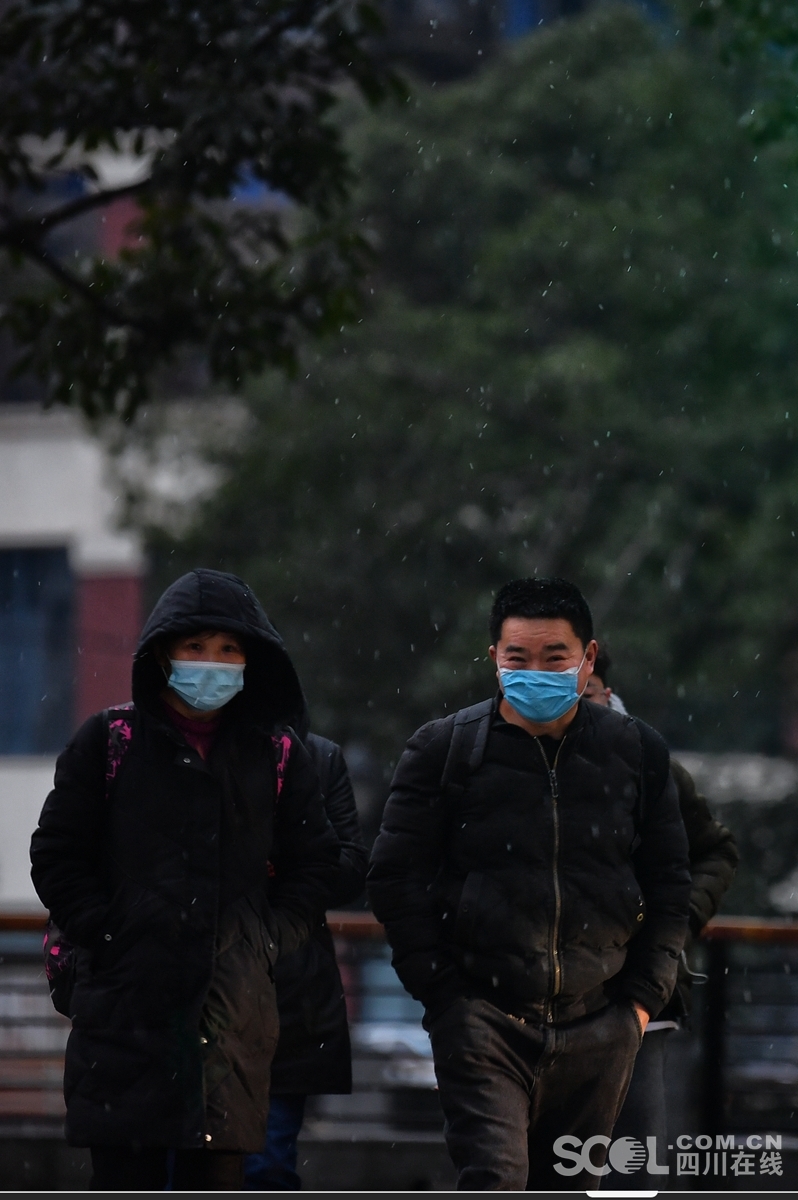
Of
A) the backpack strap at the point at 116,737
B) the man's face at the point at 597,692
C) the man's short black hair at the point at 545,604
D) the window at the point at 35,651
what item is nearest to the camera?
the backpack strap at the point at 116,737

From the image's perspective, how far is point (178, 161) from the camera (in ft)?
23.7

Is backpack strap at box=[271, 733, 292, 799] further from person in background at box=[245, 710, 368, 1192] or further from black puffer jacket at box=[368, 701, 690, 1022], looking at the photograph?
person in background at box=[245, 710, 368, 1192]

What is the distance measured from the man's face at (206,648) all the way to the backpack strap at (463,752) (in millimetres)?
545

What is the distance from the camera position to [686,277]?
663 inches

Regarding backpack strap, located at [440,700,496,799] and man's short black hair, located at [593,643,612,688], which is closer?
backpack strap, located at [440,700,496,799]

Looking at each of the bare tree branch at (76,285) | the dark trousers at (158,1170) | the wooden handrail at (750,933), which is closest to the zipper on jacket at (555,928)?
the dark trousers at (158,1170)

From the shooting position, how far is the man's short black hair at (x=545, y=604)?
4.23m

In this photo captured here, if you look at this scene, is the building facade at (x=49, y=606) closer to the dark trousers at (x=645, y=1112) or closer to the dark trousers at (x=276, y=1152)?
the dark trousers at (x=276, y=1152)

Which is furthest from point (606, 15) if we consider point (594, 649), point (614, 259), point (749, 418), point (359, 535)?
point (594, 649)

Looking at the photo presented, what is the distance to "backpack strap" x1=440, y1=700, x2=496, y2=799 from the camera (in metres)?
4.21

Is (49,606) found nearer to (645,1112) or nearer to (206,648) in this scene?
(645,1112)

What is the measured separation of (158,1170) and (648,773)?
1.44 m

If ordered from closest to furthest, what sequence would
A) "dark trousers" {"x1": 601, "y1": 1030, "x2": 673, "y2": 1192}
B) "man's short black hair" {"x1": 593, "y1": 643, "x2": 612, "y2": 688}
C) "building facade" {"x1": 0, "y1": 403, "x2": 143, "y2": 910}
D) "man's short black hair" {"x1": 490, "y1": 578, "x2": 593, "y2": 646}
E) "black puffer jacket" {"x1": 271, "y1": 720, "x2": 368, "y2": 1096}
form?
"man's short black hair" {"x1": 490, "y1": 578, "x2": 593, "y2": 646}
"dark trousers" {"x1": 601, "y1": 1030, "x2": 673, "y2": 1192}
"black puffer jacket" {"x1": 271, "y1": 720, "x2": 368, "y2": 1096}
"man's short black hair" {"x1": 593, "y1": 643, "x2": 612, "y2": 688}
"building facade" {"x1": 0, "y1": 403, "x2": 143, "y2": 910}

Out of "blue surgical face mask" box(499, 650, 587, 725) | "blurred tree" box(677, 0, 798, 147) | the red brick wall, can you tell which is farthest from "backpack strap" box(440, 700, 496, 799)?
the red brick wall
